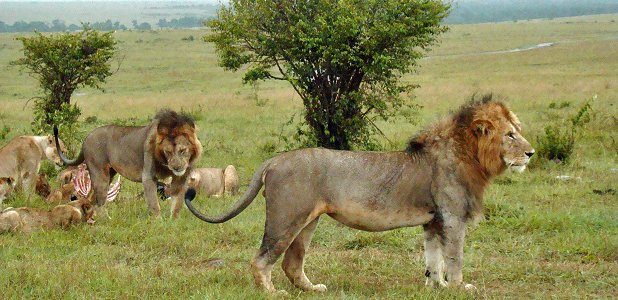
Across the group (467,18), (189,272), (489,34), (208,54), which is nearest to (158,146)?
(189,272)

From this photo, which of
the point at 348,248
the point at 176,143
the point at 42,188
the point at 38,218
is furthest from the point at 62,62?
the point at 348,248

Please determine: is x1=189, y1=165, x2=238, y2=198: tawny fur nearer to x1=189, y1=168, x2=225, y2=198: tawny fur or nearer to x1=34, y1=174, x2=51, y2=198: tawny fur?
x1=189, y1=168, x2=225, y2=198: tawny fur

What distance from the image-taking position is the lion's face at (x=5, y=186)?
9.31 m

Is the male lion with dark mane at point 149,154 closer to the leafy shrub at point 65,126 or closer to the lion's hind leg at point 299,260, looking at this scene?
the lion's hind leg at point 299,260

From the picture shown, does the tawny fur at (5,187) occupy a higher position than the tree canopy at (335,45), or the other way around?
the tree canopy at (335,45)

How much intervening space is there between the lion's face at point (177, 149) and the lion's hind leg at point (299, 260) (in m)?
2.86

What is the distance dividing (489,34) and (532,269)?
2629 inches

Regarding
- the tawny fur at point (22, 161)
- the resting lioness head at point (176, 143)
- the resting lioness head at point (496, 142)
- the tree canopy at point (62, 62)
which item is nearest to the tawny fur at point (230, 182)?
the resting lioness head at point (176, 143)

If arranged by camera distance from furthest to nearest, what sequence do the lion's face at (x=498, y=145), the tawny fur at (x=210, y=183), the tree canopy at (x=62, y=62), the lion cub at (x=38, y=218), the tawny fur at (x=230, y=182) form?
the tree canopy at (x=62, y=62) → the tawny fur at (x=230, y=182) → the tawny fur at (x=210, y=183) → the lion cub at (x=38, y=218) → the lion's face at (x=498, y=145)

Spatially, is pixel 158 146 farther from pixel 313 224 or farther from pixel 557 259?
pixel 557 259

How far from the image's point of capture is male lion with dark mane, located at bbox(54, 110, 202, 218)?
845 centimetres

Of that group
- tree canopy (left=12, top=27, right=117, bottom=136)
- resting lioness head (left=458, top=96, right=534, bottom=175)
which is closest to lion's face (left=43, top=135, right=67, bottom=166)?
tree canopy (left=12, top=27, right=117, bottom=136)

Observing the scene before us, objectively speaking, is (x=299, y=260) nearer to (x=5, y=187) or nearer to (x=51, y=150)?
(x=5, y=187)

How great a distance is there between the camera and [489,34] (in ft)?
232
